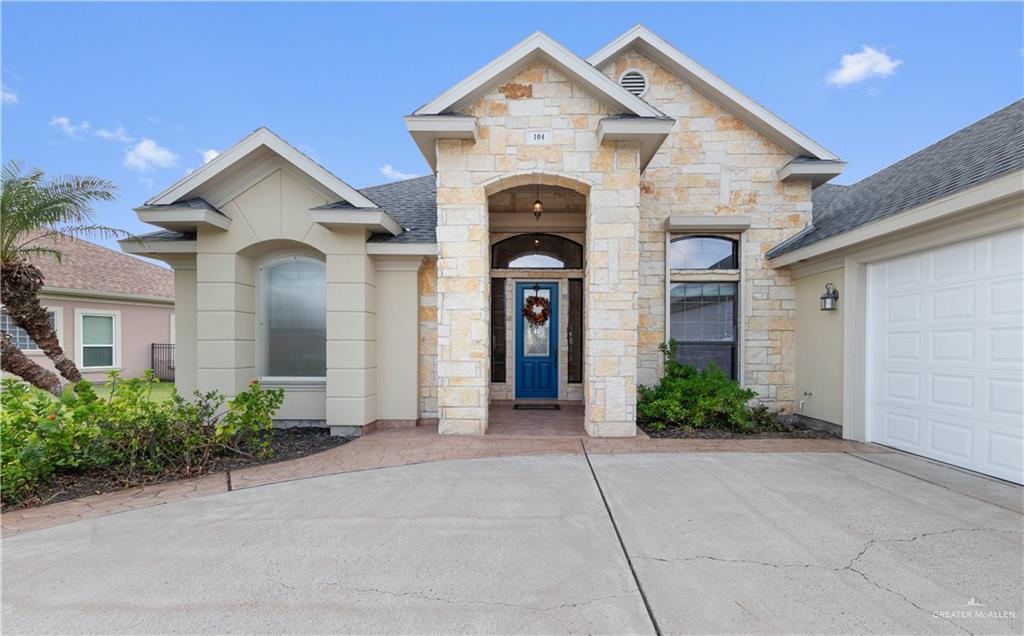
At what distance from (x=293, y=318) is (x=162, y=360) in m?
11.9

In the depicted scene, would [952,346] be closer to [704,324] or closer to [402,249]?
[704,324]

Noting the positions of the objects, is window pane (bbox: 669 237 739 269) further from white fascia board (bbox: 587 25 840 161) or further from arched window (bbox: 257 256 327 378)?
arched window (bbox: 257 256 327 378)

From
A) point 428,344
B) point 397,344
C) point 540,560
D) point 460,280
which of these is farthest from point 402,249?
point 540,560

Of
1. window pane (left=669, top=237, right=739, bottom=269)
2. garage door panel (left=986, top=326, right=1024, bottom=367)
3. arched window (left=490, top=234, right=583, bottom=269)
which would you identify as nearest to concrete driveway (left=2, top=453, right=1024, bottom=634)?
garage door panel (left=986, top=326, right=1024, bottom=367)

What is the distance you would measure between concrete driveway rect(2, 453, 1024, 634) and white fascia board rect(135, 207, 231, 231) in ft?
13.3

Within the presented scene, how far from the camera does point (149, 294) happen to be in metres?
15.0

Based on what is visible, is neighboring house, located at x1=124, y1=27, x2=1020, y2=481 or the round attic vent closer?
neighboring house, located at x1=124, y1=27, x2=1020, y2=481

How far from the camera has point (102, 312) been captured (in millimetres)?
13859

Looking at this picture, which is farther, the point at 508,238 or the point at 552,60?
the point at 508,238

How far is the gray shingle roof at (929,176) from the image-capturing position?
Result: 4.84 meters

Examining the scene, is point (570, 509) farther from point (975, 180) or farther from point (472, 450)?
point (975, 180)

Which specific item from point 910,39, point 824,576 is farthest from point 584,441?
point 910,39

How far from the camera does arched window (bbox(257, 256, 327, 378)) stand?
7152mm

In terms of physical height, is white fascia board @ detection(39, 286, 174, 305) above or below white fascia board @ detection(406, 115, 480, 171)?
below
